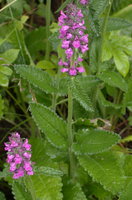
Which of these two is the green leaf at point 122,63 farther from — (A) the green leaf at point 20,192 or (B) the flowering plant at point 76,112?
(A) the green leaf at point 20,192

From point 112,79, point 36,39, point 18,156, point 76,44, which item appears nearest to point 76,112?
point 112,79

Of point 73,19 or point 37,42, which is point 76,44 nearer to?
point 73,19

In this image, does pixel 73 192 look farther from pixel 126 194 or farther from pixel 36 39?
pixel 36 39

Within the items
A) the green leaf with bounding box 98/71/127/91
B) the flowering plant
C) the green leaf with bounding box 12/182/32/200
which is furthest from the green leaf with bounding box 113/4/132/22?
the green leaf with bounding box 12/182/32/200

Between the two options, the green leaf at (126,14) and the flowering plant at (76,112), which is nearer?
the flowering plant at (76,112)

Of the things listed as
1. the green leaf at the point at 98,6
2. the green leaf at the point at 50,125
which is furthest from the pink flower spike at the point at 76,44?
the green leaf at the point at 50,125
